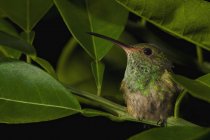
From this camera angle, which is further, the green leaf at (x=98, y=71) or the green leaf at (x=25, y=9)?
the green leaf at (x=25, y=9)

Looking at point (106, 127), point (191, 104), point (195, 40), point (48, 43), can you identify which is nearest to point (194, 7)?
point (195, 40)

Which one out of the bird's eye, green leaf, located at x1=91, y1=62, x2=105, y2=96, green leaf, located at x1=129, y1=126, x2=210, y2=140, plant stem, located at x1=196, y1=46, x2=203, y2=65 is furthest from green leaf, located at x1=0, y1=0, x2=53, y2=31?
the bird's eye

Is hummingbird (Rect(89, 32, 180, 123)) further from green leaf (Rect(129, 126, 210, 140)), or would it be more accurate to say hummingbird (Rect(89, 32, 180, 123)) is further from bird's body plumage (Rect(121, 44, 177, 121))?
green leaf (Rect(129, 126, 210, 140))

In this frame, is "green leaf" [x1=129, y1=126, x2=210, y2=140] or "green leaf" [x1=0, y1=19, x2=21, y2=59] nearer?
"green leaf" [x1=129, y1=126, x2=210, y2=140]

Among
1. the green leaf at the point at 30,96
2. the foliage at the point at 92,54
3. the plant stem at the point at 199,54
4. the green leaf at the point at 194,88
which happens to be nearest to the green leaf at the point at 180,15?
the foliage at the point at 92,54

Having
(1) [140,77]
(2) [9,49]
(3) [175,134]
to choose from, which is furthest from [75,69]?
(3) [175,134]

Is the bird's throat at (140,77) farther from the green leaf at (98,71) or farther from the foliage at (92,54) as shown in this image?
the green leaf at (98,71)

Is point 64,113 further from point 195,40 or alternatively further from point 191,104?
point 191,104

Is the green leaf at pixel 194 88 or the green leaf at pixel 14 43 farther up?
the green leaf at pixel 194 88
